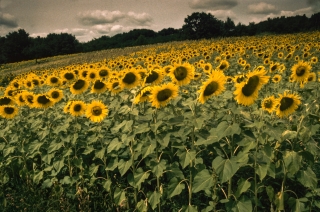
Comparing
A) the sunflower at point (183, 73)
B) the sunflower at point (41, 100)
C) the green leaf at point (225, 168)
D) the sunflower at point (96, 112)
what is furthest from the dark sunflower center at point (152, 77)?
the sunflower at point (41, 100)

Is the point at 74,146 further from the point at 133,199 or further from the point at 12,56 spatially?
the point at 12,56

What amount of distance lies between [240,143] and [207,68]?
209 inches

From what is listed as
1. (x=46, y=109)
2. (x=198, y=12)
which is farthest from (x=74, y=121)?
(x=198, y=12)

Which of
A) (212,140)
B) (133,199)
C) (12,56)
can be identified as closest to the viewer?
(212,140)

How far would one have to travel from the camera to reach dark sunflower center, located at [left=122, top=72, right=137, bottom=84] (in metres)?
4.21

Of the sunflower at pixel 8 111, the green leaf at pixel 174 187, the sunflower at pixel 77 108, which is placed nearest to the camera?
the green leaf at pixel 174 187

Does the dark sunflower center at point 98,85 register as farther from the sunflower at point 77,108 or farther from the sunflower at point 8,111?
the sunflower at point 8,111

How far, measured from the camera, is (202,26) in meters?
47.8

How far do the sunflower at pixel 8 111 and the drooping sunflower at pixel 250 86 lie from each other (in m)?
4.10

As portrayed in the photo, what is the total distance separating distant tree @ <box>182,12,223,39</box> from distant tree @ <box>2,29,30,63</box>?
147ft

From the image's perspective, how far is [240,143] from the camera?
2.68m

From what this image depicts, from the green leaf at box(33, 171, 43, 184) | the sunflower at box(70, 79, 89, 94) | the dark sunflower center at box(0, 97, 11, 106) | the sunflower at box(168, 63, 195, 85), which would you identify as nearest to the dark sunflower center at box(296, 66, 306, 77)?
the sunflower at box(168, 63, 195, 85)

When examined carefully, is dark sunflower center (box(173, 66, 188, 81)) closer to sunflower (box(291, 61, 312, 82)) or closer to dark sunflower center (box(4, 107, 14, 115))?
sunflower (box(291, 61, 312, 82))

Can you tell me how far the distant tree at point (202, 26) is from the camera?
157ft
